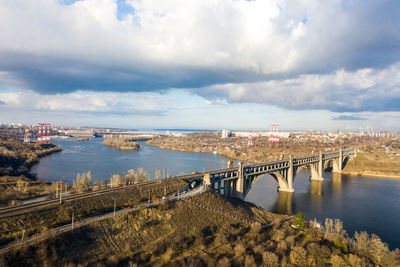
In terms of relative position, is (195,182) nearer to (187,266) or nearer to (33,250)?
(187,266)

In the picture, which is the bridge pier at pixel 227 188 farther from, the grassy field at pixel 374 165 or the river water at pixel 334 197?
the grassy field at pixel 374 165

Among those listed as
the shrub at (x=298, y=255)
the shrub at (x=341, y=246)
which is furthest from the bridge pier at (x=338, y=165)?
the shrub at (x=298, y=255)

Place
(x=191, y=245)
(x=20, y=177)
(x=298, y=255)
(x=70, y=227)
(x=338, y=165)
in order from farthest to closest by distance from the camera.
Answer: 1. (x=338, y=165)
2. (x=20, y=177)
3. (x=191, y=245)
4. (x=298, y=255)
5. (x=70, y=227)

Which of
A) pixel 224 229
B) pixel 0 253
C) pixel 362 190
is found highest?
pixel 0 253

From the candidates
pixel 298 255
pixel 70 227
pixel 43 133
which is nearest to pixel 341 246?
pixel 298 255

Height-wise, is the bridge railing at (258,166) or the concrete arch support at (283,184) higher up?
the bridge railing at (258,166)

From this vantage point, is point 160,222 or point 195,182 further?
point 195,182

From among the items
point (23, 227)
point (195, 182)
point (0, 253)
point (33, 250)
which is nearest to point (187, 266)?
point (33, 250)

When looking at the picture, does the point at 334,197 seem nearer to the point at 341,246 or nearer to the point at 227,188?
the point at 227,188
